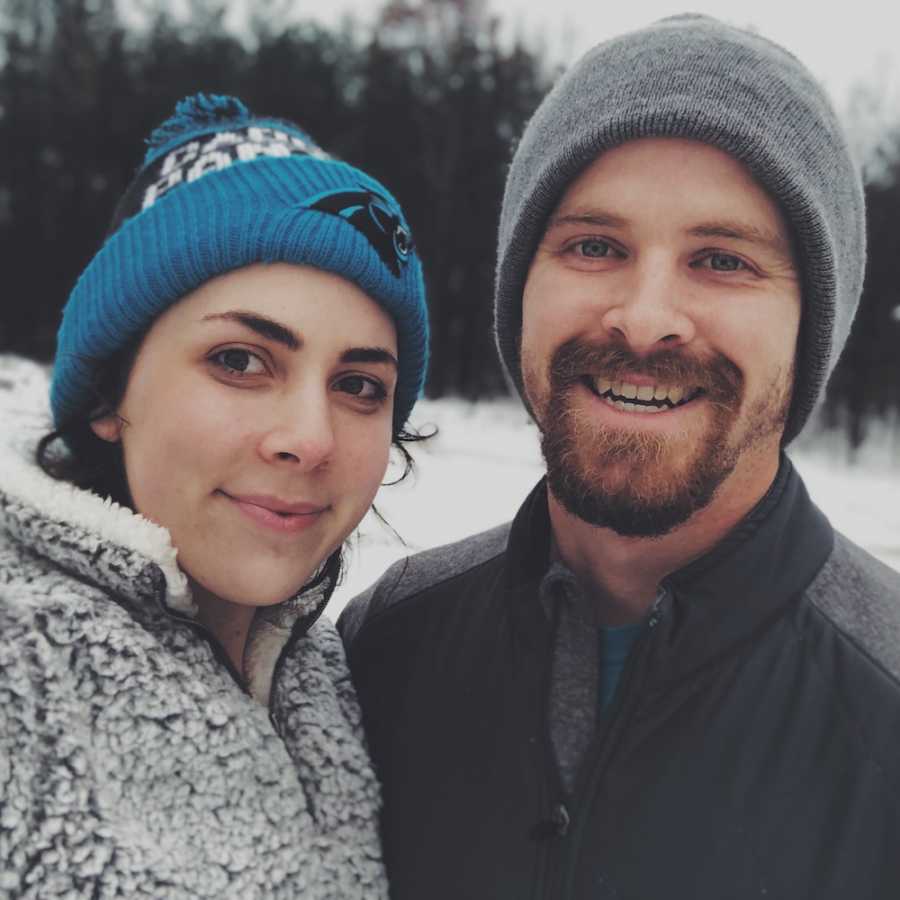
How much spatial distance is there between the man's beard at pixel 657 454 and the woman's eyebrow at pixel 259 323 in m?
0.63

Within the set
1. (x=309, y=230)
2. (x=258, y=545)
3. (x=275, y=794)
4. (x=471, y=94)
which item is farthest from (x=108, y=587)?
(x=471, y=94)

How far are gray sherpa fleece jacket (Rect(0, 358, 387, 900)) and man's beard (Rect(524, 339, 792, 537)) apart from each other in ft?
2.41

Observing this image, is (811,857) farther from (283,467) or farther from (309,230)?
(309,230)

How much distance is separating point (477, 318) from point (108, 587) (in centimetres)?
1802

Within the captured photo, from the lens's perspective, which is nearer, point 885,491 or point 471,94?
point 885,491

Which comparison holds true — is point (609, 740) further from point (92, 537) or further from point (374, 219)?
point (374, 219)

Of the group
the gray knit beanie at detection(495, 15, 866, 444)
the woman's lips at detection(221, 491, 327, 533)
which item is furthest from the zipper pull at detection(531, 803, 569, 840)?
the gray knit beanie at detection(495, 15, 866, 444)

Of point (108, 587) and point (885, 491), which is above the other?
point (108, 587)

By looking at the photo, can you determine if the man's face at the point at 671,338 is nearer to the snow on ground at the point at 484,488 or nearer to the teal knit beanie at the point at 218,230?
the teal knit beanie at the point at 218,230

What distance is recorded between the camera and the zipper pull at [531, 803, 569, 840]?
4.96ft


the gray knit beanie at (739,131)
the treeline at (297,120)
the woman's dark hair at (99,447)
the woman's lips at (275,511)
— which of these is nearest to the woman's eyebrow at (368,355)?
the woman's lips at (275,511)

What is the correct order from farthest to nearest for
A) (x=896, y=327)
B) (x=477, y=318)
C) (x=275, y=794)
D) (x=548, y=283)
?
(x=477, y=318)
(x=896, y=327)
(x=548, y=283)
(x=275, y=794)

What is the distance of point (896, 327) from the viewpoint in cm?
1709

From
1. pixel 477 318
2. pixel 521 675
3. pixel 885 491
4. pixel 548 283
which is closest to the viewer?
pixel 521 675
